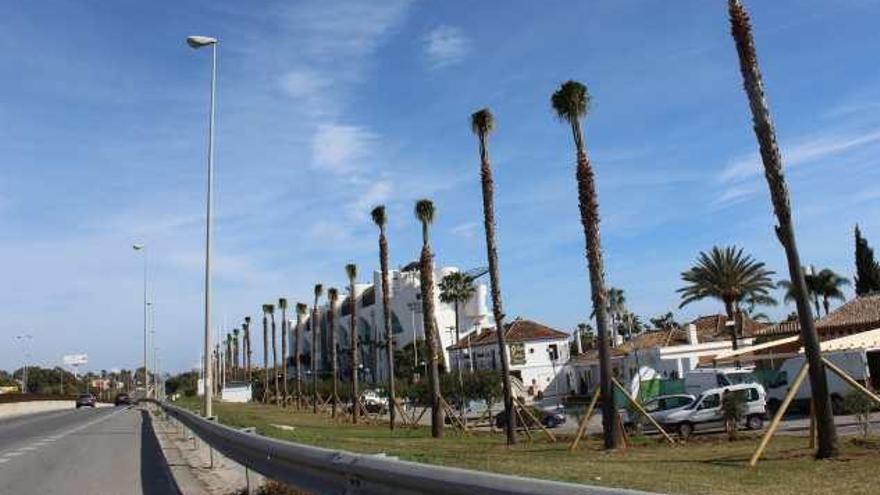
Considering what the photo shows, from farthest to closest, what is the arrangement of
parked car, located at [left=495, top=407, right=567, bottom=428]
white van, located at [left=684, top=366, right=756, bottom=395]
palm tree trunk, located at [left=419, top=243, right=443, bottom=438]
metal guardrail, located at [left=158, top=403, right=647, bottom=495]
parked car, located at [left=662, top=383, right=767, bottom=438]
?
white van, located at [left=684, top=366, right=756, bottom=395] → parked car, located at [left=495, top=407, right=567, bottom=428] → palm tree trunk, located at [left=419, top=243, right=443, bottom=438] → parked car, located at [left=662, top=383, right=767, bottom=438] → metal guardrail, located at [left=158, top=403, right=647, bottom=495]

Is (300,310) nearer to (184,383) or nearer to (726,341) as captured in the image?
(726,341)

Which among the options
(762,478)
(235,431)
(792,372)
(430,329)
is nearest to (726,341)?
(792,372)

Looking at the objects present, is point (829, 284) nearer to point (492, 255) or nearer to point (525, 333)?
point (525, 333)

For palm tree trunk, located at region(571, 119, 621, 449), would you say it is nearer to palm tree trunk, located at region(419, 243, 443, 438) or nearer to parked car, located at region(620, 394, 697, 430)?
parked car, located at region(620, 394, 697, 430)

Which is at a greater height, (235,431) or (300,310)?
(300,310)

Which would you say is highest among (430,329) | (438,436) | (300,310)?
(300,310)

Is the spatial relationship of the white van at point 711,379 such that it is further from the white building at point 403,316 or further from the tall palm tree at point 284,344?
the white building at point 403,316

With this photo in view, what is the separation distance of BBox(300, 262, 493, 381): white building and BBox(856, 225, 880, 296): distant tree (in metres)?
56.4

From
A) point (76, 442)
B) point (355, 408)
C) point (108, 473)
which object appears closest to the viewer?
point (108, 473)

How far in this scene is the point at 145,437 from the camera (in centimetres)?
2928

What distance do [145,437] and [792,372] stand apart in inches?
1138

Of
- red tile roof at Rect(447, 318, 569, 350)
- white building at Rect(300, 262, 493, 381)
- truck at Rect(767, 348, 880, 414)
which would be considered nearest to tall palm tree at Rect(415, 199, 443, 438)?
truck at Rect(767, 348, 880, 414)

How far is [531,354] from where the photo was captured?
99125 millimetres

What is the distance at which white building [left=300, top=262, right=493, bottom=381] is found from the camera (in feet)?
417
